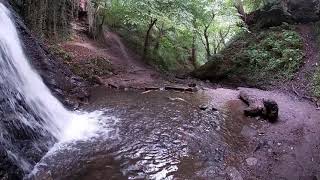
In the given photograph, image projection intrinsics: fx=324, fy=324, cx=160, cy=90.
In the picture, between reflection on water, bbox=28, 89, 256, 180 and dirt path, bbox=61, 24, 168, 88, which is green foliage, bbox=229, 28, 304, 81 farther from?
reflection on water, bbox=28, 89, 256, 180

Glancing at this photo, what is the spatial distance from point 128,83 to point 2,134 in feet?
23.6

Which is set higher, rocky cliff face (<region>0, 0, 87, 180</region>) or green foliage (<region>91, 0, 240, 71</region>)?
green foliage (<region>91, 0, 240, 71</region>)

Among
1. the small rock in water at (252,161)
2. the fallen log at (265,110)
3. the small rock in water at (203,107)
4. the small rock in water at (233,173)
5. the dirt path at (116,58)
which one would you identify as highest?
the dirt path at (116,58)

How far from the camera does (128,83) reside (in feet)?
40.0

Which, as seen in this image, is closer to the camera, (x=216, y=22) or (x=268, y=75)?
(x=268, y=75)

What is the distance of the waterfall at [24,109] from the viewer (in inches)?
220

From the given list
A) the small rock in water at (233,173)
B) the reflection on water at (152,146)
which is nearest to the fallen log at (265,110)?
the reflection on water at (152,146)

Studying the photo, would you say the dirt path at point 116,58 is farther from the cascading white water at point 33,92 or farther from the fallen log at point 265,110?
the fallen log at point 265,110

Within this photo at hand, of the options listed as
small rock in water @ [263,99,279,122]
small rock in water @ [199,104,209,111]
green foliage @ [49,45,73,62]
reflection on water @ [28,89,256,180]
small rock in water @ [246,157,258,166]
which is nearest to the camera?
reflection on water @ [28,89,256,180]

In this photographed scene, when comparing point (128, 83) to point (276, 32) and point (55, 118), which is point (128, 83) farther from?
point (276, 32)

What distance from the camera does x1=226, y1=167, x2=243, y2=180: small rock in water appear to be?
17.9 feet

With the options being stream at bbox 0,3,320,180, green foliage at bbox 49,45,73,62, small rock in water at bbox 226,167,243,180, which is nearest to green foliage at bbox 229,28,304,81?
stream at bbox 0,3,320,180

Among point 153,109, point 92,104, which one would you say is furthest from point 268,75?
point 92,104

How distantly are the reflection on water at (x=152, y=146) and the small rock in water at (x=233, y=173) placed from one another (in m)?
0.13
